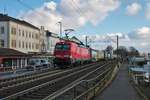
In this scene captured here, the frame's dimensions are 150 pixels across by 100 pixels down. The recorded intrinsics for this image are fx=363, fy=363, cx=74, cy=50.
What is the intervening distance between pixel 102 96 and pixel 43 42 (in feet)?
274

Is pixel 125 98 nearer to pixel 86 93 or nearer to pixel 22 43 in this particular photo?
pixel 86 93

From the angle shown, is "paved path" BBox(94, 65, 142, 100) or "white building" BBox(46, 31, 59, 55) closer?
"paved path" BBox(94, 65, 142, 100)

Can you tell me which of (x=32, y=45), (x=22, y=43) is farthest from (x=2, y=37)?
(x=32, y=45)

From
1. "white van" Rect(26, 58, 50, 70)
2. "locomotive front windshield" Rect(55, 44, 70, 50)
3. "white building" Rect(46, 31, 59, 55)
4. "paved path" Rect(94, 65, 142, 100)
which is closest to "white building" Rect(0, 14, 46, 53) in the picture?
"white building" Rect(46, 31, 59, 55)

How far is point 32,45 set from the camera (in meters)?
91.8

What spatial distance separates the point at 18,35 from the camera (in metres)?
→ 80.4

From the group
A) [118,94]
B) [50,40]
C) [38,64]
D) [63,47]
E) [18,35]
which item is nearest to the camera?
[118,94]

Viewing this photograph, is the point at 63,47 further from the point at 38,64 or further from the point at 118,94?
the point at 118,94

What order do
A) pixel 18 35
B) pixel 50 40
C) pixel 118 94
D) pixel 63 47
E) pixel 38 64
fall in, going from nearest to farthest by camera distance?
pixel 118 94
pixel 63 47
pixel 38 64
pixel 18 35
pixel 50 40

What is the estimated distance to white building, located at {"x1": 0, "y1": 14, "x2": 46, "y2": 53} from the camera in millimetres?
75250

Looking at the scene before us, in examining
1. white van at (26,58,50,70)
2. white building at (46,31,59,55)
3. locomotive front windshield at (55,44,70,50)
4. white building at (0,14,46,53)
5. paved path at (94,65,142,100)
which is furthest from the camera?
white building at (46,31,59,55)

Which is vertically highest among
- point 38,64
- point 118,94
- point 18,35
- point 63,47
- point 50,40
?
point 50,40

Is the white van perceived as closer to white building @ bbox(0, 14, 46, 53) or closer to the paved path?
white building @ bbox(0, 14, 46, 53)

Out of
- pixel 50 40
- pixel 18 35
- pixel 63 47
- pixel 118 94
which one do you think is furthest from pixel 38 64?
pixel 50 40
